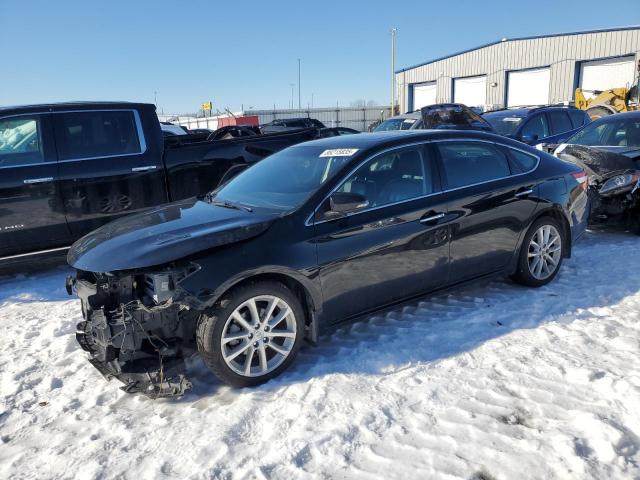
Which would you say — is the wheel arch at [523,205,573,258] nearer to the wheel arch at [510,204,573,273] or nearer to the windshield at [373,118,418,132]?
the wheel arch at [510,204,573,273]

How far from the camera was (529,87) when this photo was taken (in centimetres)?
3522

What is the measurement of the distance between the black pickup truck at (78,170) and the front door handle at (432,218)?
300 centimetres

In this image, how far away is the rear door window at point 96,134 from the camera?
18.5 ft

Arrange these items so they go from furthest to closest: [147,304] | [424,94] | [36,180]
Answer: [424,94], [36,180], [147,304]

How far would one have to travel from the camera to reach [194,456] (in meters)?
2.71

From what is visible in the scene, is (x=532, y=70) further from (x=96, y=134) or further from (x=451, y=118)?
(x=96, y=134)

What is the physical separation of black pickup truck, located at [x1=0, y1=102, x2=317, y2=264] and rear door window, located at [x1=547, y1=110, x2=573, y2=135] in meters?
7.71

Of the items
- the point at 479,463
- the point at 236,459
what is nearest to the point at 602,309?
the point at 479,463

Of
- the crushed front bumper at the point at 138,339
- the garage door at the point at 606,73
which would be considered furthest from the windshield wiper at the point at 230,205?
the garage door at the point at 606,73

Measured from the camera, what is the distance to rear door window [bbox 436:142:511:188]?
14.2 ft

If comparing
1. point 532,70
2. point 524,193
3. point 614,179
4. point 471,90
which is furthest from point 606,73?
point 524,193

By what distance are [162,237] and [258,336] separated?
0.90 meters

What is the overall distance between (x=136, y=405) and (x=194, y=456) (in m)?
0.73

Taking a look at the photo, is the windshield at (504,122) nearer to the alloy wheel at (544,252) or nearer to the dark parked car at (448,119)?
the dark parked car at (448,119)
